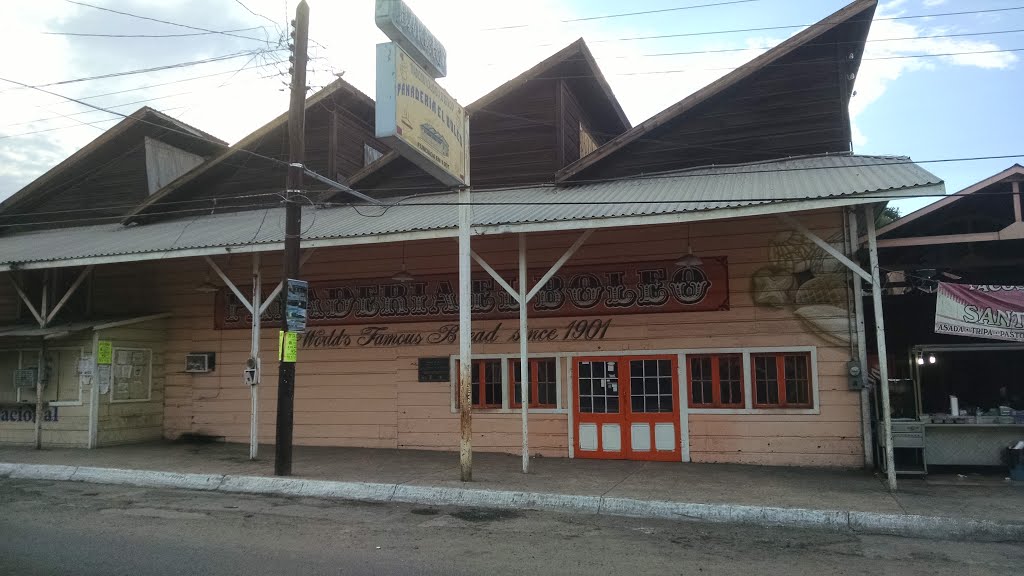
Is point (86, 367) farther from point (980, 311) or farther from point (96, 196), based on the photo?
point (980, 311)

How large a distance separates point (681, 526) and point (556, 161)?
8189mm

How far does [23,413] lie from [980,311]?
1742 centimetres

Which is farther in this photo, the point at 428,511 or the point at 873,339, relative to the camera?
the point at 873,339

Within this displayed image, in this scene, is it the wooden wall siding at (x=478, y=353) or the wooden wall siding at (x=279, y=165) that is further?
the wooden wall siding at (x=279, y=165)

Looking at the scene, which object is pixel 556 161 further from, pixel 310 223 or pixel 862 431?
pixel 862 431

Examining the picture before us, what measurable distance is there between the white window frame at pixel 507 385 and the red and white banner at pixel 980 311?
5854 mm

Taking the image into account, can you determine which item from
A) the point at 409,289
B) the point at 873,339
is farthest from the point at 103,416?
the point at 873,339

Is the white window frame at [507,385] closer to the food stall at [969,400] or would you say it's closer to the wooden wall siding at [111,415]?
the food stall at [969,400]

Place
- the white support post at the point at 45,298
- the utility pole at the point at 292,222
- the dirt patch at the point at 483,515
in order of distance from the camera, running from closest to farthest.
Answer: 1. the dirt patch at the point at 483,515
2. the utility pole at the point at 292,222
3. the white support post at the point at 45,298

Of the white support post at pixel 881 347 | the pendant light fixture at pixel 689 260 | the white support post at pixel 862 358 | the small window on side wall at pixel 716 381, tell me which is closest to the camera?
the white support post at pixel 881 347

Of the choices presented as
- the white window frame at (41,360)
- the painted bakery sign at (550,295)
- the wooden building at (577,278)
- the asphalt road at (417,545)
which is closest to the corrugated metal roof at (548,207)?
the wooden building at (577,278)

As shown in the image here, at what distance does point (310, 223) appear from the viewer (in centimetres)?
1383

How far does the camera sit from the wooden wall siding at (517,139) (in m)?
14.5

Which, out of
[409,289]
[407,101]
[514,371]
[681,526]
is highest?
[407,101]
